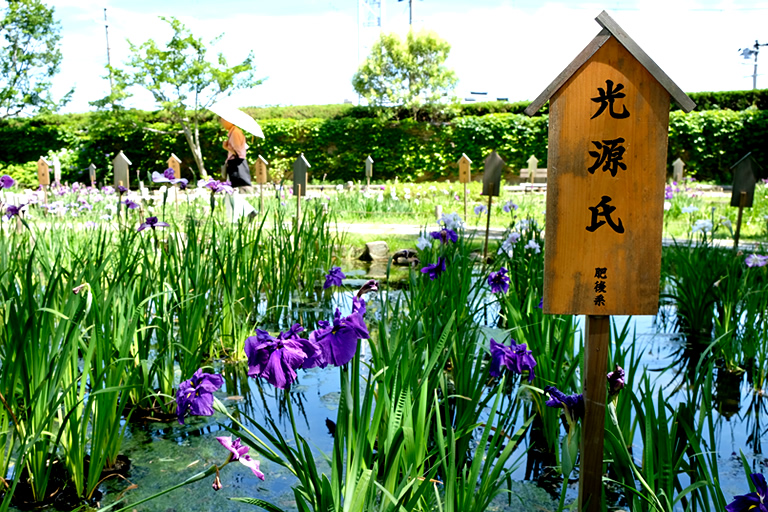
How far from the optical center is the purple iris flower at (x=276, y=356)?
46.2 inches

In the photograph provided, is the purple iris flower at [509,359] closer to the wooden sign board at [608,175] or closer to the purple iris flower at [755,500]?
the wooden sign board at [608,175]

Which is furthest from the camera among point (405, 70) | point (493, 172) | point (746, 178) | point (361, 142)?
point (405, 70)

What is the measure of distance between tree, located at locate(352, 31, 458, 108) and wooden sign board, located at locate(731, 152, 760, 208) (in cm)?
1965

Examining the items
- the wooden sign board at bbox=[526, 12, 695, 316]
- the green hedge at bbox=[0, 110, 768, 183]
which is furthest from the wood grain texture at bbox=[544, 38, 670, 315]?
the green hedge at bbox=[0, 110, 768, 183]

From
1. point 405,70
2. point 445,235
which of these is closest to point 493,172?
point 445,235

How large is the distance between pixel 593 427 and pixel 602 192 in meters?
0.54

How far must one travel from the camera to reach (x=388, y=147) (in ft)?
→ 64.0

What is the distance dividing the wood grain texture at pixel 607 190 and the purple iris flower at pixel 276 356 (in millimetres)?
622

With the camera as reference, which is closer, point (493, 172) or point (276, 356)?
point (276, 356)

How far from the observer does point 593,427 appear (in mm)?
1459

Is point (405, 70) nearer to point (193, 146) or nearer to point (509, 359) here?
point (193, 146)

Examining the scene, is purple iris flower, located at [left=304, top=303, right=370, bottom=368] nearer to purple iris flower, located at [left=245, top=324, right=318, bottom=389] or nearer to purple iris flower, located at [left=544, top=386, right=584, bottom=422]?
purple iris flower, located at [left=245, top=324, right=318, bottom=389]

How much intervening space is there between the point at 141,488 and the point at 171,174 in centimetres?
209

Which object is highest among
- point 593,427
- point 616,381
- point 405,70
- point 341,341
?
point 405,70
